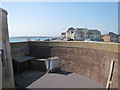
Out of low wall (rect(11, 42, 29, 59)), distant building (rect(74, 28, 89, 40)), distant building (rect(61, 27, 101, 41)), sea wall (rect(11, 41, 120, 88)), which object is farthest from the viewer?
distant building (rect(74, 28, 89, 40))

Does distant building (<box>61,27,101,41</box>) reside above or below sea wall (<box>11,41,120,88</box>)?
above

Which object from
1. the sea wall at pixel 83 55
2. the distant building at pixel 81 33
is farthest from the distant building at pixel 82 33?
the sea wall at pixel 83 55

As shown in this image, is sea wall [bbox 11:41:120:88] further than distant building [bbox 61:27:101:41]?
No

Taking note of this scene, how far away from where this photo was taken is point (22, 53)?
15125mm

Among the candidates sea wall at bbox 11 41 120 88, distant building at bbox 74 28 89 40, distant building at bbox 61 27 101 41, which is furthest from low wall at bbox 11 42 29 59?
distant building at bbox 74 28 89 40

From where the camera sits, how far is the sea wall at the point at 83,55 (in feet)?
34.7

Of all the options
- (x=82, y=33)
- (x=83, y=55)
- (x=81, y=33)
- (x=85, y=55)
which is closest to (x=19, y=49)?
(x=83, y=55)

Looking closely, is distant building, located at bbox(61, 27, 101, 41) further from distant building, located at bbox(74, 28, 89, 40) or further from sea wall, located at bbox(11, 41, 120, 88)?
sea wall, located at bbox(11, 41, 120, 88)

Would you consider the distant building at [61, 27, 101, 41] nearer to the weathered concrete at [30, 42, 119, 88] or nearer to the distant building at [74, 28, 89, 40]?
the distant building at [74, 28, 89, 40]

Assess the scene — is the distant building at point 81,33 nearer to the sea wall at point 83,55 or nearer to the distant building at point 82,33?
the distant building at point 82,33

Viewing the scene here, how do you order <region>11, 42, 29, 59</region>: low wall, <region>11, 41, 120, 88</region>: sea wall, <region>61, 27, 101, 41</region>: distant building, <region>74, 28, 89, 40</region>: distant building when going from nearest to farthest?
<region>11, 41, 120, 88</region>: sea wall
<region>11, 42, 29, 59</region>: low wall
<region>61, 27, 101, 41</region>: distant building
<region>74, 28, 89, 40</region>: distant building

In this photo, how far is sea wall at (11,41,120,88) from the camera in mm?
10585

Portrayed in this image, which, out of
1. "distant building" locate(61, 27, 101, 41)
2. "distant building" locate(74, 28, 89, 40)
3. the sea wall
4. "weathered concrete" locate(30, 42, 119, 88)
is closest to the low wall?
the sea wall

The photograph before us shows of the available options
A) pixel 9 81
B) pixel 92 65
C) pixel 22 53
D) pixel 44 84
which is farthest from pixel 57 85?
pixel 22 53
